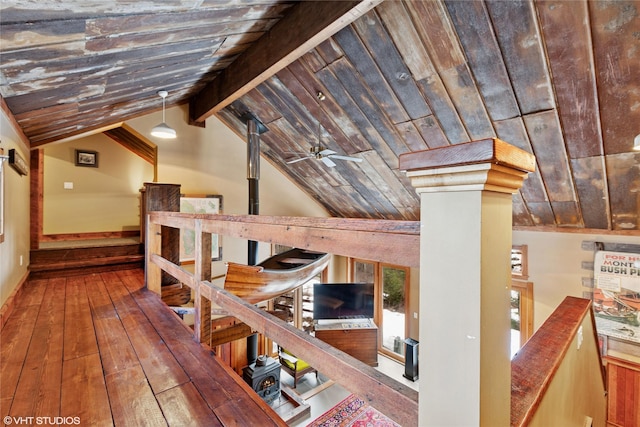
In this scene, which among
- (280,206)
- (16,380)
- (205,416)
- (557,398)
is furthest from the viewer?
(280,206)

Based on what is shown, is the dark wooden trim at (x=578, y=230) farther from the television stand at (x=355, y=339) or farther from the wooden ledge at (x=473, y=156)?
the wooden ledge at (x=473, y=156)

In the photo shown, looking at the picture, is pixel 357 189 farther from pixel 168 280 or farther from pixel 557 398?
pixel 557 398

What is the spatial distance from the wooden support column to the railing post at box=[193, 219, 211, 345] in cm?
151

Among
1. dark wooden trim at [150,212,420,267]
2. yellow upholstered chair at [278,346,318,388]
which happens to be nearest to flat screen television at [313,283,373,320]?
yellow upholstered chair at [278,346,318,388]

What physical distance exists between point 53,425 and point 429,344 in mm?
1515

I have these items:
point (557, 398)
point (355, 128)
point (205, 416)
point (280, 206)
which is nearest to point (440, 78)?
point (355, 128)

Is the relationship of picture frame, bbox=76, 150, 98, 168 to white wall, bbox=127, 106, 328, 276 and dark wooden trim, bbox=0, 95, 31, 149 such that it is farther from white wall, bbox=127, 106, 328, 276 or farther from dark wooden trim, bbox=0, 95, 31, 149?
dark wooden trim, bbox=0, 95, 31, 149

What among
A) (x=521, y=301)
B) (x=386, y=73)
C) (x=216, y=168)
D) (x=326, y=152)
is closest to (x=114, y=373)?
(x=326, y=152)

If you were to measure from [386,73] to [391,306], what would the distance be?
5511mm

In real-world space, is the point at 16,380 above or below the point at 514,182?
below

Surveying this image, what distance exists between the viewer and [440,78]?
10.3 feet

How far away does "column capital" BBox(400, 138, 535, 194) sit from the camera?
0.53 metres

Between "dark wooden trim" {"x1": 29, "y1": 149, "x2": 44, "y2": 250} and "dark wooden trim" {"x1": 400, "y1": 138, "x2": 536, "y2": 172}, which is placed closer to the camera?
"dark wooden trim" {"x1": 400, "y1": 138, "x2": 536, "y2": 172}

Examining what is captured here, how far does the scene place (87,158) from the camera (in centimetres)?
560
